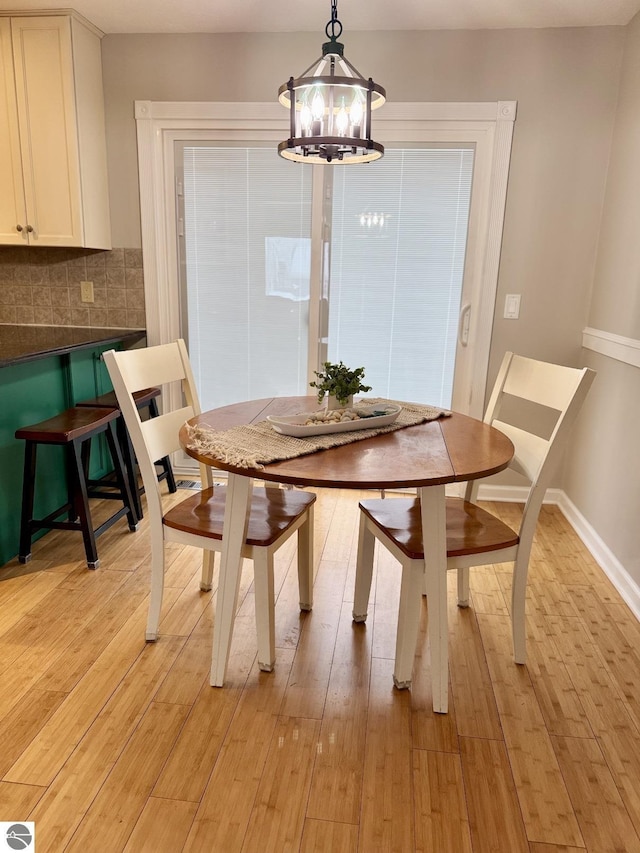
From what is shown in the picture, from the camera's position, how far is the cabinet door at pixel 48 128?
2.80 m

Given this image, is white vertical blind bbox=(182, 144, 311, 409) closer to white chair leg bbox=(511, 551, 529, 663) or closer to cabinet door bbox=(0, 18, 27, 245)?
cabinet door bbox=(0, 18, 27, 245)

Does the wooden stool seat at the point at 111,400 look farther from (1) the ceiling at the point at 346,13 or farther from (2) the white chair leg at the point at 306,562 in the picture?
(1) the ceiling at the point at 346,13

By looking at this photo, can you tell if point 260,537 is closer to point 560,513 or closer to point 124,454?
point 124,454

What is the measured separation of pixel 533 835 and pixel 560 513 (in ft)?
6.92

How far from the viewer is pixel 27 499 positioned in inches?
93.7

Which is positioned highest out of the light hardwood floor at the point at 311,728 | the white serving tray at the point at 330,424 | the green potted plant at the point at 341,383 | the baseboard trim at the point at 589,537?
the green potted plant at the point at 341,383

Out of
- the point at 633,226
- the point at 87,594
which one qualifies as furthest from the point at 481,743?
the point at 633,226

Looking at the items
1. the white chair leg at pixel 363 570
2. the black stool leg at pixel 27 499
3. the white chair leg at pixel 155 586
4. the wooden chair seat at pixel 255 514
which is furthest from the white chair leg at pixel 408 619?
the black stool leg at pixel 27 499

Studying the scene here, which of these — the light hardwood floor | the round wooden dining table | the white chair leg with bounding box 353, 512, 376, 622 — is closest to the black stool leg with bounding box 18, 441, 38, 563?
the light hardwood floor

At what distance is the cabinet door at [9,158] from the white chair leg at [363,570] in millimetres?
2394

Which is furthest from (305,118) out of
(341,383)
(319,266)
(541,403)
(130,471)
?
(130,471)

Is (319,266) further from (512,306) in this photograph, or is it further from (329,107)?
(329,107)

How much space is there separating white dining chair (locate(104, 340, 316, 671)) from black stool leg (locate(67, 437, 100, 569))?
572mm

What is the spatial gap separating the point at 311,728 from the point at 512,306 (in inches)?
92.8
